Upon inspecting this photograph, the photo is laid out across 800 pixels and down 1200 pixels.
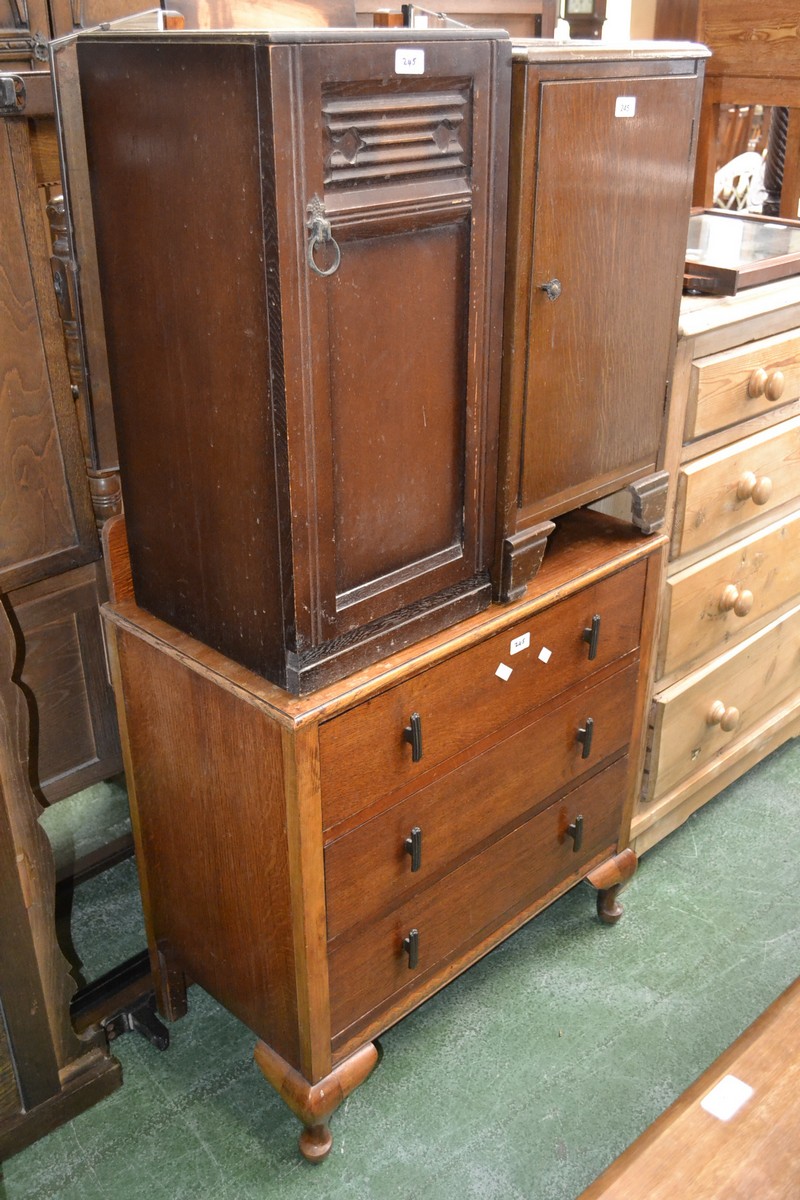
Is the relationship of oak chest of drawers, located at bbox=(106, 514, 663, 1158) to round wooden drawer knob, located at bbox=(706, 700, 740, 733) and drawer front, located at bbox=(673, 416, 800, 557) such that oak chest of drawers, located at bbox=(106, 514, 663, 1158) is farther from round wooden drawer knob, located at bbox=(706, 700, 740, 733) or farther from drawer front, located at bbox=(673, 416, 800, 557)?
round wooden drawer knob, located at bbox=(706, 700, 740, 733)

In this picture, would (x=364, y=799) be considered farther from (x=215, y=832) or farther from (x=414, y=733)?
(x=215, y=832)

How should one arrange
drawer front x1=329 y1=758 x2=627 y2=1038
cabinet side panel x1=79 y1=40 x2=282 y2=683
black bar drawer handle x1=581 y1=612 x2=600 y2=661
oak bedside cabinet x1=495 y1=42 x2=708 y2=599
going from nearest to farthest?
cabinet side panel x1=79 y1=40 x2=282 y2=683 < oak bedside cabinet x1=495 y1=42 x2=708 y2=599 < drawer front x1=329 y1=758 x2=627 y2=1038 < black bar drawer handle x1=581 y1=612 x2=600 y2=661

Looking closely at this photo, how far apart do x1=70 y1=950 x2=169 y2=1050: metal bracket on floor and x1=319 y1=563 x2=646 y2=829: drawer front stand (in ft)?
2.38

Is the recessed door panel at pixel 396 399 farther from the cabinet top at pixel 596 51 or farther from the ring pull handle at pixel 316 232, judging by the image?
the cabinet top at pixel 596 51

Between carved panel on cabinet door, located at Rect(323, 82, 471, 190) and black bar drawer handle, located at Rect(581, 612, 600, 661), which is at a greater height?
carved panel on cabinet door, located at Rect(323, 82, 471, 190)

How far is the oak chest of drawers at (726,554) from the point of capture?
2016 millimetres

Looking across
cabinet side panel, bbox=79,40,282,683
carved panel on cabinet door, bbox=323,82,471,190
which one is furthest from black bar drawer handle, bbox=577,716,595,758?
carved panel on cabinet door, bbox=323,82,471,190

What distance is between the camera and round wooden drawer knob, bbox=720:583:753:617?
7.50 ft

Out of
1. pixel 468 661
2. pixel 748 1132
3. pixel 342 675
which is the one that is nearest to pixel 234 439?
pixel 342 675

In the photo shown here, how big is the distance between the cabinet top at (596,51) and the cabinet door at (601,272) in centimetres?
3

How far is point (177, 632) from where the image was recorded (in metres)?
1.59

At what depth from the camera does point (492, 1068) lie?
1935 mm

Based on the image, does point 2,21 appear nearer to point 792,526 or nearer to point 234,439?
point 234,439

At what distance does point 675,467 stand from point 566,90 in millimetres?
788
